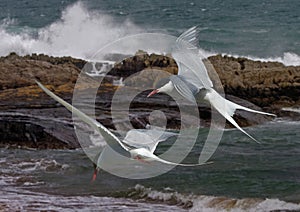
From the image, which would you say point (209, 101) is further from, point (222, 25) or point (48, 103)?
point (222, 25)

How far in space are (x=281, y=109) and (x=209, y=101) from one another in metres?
11.5

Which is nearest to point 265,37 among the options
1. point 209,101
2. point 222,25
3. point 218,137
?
point 222,25

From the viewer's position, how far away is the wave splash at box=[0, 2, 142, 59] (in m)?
37.9

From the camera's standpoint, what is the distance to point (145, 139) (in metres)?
7.80

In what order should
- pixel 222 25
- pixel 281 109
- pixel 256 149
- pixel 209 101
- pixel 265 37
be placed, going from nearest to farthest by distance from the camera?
pixel 209 101 < pixel 256 149 < pixel 281 109 < pixel 265 37 < pixel 222 25

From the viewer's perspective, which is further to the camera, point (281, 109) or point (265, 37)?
point (265, 37)

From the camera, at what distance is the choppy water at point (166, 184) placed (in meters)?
11.3

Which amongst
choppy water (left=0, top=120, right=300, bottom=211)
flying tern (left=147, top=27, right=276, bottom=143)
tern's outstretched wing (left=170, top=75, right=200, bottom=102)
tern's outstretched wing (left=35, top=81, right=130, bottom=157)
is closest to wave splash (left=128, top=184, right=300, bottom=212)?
choppy water (left=0, top=120, right=300, bottom=211)

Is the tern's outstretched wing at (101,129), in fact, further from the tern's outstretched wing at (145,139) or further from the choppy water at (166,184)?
the choppy water at (166,184)

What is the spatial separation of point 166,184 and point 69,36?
97.5 feet

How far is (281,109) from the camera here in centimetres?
1914

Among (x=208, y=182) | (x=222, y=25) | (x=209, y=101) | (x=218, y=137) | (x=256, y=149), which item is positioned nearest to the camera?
(x=209, y=101)

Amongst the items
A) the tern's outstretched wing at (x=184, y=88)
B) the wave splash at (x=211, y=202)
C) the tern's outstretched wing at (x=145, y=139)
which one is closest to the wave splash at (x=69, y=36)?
the wave splash at (x=211, y=202)

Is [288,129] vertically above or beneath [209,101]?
beneath
